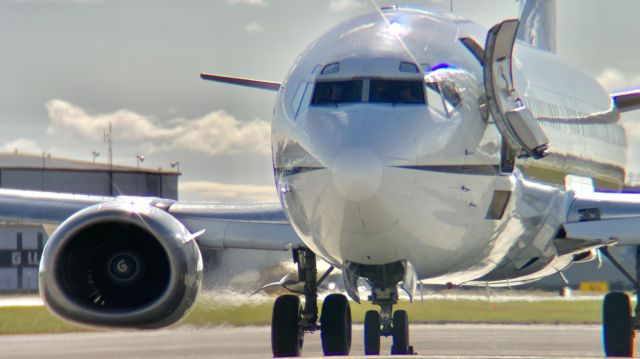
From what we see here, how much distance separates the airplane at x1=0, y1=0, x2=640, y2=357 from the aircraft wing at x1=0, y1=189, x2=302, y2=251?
2cm

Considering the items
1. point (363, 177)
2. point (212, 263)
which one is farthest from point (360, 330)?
point (363, 177)

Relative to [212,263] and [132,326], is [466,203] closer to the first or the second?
[132,326]

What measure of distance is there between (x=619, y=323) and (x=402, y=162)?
260 inches

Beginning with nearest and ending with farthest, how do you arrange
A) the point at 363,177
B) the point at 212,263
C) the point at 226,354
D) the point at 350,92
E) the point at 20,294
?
the point at 363,177 < the point at 350,92 < the point at 226,354 < the point at 212,263 < the point at 20,294

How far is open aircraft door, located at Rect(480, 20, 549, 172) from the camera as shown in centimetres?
1202

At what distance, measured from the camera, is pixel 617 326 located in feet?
53.4

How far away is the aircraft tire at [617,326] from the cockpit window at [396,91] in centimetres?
600

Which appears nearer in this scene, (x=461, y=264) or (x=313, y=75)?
(x=313, y=75)

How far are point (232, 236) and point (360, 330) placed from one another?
8.53m

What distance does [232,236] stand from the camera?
15453 millimetres

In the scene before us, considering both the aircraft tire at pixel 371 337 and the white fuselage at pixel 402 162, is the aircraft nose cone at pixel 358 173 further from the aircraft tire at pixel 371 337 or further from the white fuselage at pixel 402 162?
the aircraft tire at pixel 371 337

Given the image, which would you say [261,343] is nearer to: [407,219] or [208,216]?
[208,216]

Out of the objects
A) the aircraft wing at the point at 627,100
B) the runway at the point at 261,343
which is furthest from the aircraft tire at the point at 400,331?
the aircraft wing at the point at 627,100

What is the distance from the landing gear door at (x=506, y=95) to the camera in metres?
12.0
